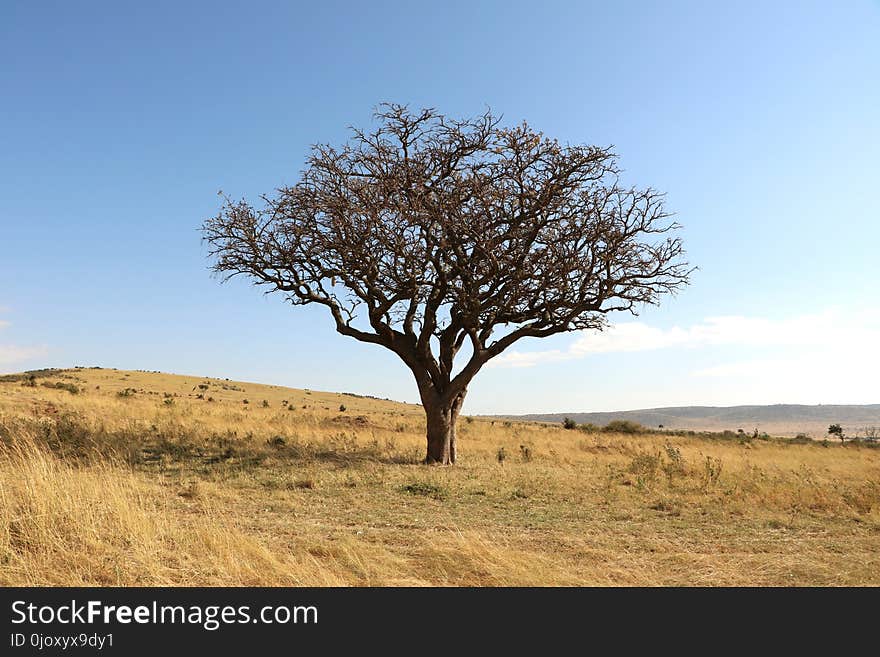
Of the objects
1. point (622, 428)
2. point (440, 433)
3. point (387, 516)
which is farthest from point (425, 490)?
point (622, 428)

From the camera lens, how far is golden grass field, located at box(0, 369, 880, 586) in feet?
21.7

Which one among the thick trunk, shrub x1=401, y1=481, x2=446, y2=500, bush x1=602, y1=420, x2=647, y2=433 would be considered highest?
the thick trunk

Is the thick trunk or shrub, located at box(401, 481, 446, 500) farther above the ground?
the thick trunk

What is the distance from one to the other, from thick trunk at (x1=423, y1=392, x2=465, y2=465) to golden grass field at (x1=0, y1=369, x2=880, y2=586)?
685 mm

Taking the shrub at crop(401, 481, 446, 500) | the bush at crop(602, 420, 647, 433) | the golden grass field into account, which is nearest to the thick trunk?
the golden grass field

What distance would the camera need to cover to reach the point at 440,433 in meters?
19.9

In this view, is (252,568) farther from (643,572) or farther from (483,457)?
(483,457)

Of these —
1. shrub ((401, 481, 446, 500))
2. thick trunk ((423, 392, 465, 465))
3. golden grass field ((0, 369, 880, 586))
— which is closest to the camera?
golden grass field ((0, 369, 880, 586))

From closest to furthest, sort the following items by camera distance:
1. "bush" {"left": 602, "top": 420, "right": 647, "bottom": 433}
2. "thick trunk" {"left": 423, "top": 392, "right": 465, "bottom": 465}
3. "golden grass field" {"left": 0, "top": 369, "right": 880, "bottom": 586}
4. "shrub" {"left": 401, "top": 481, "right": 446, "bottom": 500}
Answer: "golden grass field" {"left": 0, "top": 369, "right": 880, "bottom": 586}, "shrub" {"left": 401, "top": 481, "right": 446, "bottom": 500}, "thick trunk" {"left": 423, "top": 392, "right": 465, "bottom": 465}, "bush" {"left": 602, "top": 420, "right": 647, "bottom": 433}

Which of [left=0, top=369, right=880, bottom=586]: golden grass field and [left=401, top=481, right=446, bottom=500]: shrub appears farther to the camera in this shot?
[left=401, top=481, right=446, bottom=500]: shrub

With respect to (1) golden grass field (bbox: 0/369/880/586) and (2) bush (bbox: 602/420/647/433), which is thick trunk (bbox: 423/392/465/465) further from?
(2) bush (bbox: 602/420/647/433)

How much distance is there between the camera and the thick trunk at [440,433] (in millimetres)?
19828

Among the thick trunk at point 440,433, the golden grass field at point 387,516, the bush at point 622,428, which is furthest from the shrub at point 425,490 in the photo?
the bush at point 622,428
